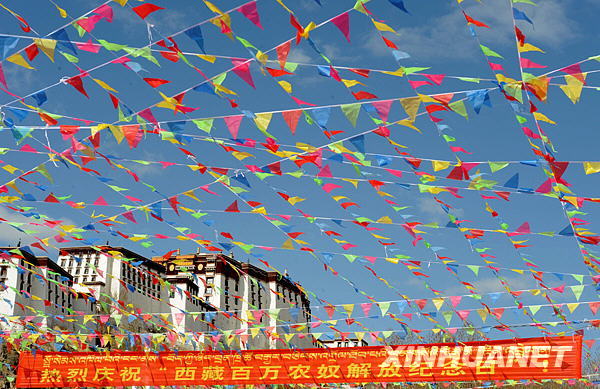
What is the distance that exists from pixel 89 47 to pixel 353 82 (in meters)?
1.95

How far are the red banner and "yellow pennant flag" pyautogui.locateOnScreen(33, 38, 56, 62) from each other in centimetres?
756

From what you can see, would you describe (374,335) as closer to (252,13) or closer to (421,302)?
(421,302)

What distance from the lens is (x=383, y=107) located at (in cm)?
523

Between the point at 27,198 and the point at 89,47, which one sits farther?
the point at 27,198

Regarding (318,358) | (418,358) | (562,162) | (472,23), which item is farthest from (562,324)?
(472,23)

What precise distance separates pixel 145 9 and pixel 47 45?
1020 mm

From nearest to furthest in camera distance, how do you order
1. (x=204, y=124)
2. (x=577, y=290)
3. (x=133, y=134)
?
(x=204, y=124), (x=133, y=134), (x=577, y=290)

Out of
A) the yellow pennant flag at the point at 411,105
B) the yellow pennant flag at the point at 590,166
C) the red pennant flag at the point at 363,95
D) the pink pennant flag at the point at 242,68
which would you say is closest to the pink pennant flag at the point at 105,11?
the pink pennant flag at the point at 242,68

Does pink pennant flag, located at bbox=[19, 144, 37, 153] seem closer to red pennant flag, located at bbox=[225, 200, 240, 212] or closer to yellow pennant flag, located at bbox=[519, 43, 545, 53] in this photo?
red pennant flag, located at bbox=[225, 200, 240, 212]

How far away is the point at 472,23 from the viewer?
14.3ft

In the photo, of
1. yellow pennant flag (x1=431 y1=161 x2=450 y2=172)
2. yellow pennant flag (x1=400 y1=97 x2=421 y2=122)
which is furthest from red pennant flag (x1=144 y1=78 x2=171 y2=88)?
yellow pennant flag (x1=431 y1=161 x2=450 y2=172)

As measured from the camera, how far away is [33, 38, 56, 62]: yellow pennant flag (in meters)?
5.00

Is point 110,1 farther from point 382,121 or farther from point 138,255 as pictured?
point 138,255

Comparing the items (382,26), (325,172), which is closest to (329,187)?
(325,172)
